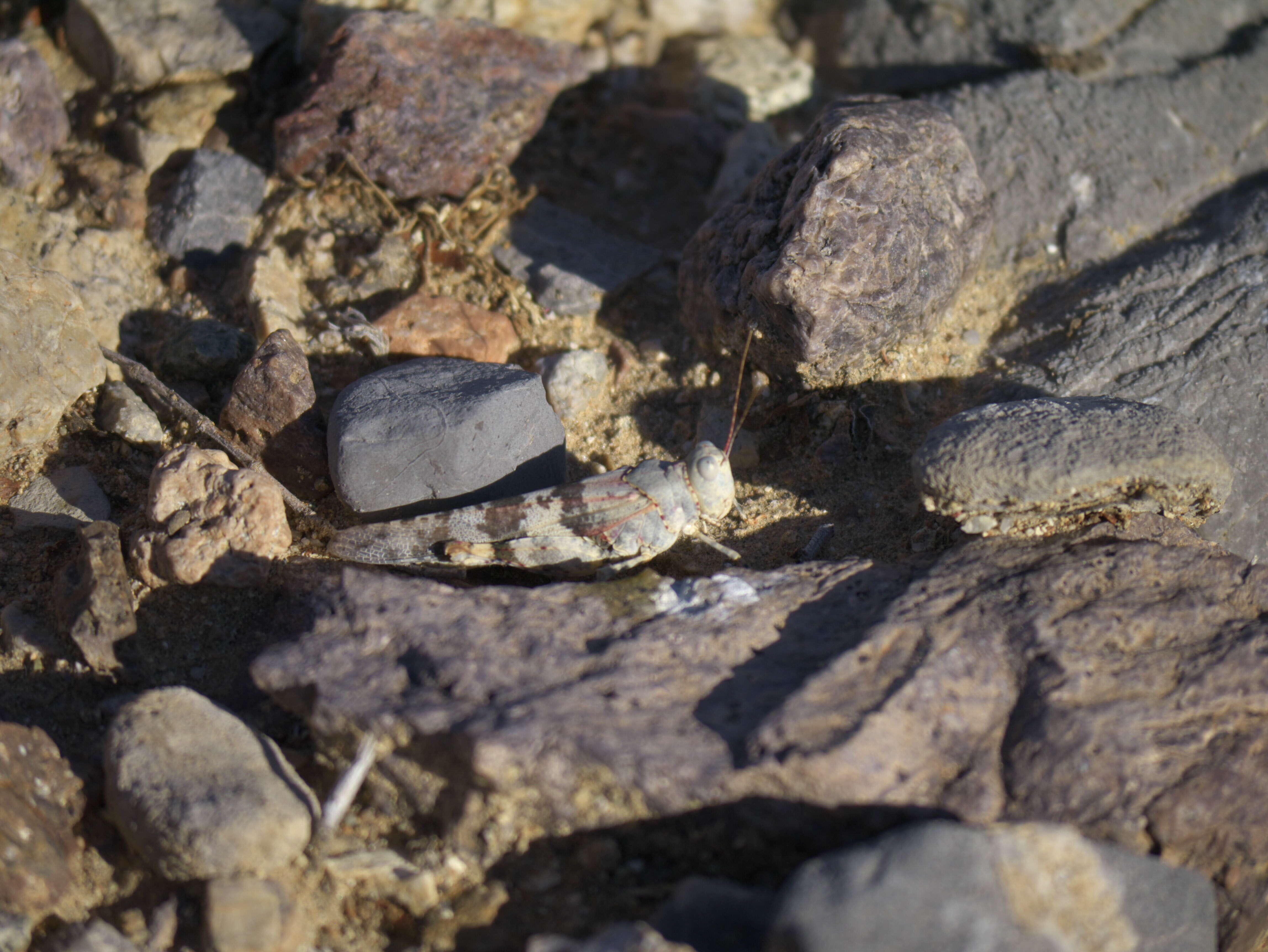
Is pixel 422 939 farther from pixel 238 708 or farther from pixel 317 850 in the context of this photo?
Answer: pixel 238 708

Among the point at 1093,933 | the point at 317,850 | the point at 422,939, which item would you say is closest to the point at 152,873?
the point at 317,850

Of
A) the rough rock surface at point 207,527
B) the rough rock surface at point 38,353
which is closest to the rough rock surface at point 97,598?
the rough rock surface at point 207,527

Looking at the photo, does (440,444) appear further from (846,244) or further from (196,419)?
(846,244)

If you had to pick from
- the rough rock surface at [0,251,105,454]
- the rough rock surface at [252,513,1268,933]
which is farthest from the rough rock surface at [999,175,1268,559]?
the rough rock surface at [0,251,105,454]

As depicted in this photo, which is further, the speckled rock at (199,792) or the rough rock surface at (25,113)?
the rough rock surface at (25,113)

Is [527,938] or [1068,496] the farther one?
[1068,496]

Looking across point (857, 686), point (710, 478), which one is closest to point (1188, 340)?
point (710, 478)

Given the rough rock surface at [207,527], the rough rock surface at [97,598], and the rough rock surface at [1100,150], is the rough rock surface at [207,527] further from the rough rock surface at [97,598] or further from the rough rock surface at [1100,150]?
the rough rock surface at [1100,150]
